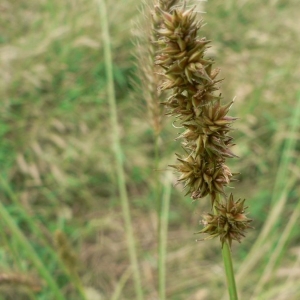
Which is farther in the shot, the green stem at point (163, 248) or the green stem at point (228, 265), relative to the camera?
the green stem at point (163, 248)

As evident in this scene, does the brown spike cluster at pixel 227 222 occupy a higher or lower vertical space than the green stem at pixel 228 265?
higher

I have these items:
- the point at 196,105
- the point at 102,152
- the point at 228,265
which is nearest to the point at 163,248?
the point at 228,265

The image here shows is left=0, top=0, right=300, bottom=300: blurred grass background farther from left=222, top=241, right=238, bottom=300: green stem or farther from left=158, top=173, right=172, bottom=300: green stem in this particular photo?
left=222, top=241, right=238, bottom=300: green stem

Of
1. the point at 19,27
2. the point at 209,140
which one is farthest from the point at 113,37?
the point at 209,140

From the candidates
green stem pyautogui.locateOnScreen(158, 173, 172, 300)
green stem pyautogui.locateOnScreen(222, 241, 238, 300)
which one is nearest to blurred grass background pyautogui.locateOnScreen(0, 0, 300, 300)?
green stem pyautogui.locateOnScreen(158, 173, 172, 300)

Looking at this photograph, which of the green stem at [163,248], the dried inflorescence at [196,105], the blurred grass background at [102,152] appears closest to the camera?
the dried inflorescence at [196,105]

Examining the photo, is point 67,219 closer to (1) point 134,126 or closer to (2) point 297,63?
(1) point 134,126

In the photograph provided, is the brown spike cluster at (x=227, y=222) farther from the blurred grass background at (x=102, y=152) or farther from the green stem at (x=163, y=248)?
the blurred grass background at (x=102, y=152)

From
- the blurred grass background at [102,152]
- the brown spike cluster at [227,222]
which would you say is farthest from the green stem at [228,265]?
the blurred grass background at [102,152]
